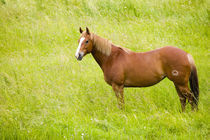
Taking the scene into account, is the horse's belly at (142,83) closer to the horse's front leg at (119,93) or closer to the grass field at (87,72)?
the horse's front leg at (119,93)

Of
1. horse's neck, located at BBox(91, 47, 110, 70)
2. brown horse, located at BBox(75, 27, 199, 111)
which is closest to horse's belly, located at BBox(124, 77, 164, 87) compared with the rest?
brown horse, located at BBox(75, 27, 199, 111)

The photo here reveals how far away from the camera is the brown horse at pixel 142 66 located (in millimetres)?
5641

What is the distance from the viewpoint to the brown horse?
5641 mm

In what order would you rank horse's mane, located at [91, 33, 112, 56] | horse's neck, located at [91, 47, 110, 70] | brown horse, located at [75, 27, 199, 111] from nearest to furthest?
brown horse, located at [75, 27, 199, 111] → horse's mane, located at [91, 33, 112, 56] → horse's neck, located at [91, 47, 110, 70]

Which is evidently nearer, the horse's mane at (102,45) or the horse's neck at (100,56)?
the horse's mane at (102,45)

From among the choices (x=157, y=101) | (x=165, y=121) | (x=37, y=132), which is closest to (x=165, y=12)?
(x=157, y=101)

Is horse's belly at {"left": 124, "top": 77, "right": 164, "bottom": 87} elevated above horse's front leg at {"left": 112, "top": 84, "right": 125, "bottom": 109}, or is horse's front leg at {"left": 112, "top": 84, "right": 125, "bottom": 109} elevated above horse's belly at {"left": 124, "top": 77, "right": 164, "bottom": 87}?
horse's belly at {"left": 124, "top": 77, "right": 164, "bottom": 87}

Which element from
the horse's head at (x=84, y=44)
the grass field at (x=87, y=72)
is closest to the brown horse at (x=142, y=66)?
the horse's head at (x=84, y=44)

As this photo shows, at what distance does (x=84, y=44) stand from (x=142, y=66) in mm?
1329

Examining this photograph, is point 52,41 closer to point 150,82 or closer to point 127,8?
point 127,8

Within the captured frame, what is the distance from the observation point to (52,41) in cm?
1082

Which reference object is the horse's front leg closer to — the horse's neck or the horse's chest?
the horse's chest

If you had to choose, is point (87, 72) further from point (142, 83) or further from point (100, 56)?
point (142, 83)

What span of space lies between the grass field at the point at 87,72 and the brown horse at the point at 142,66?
0.45 m
